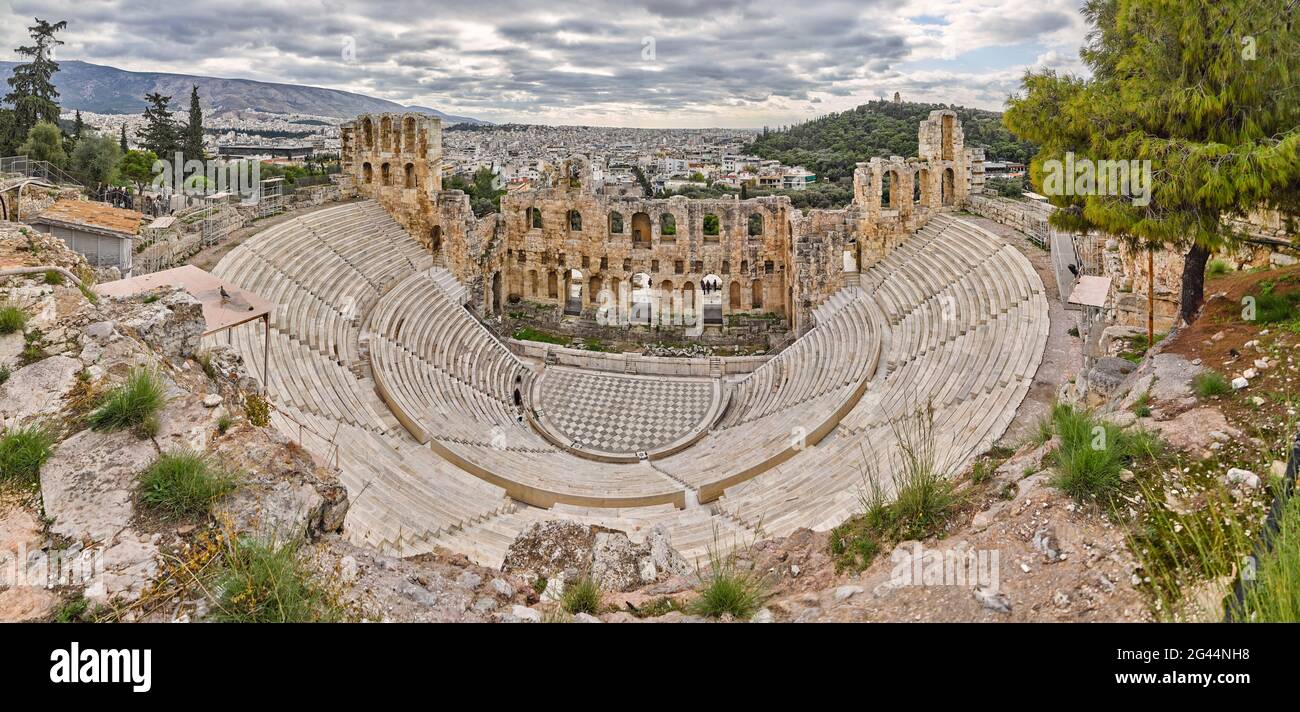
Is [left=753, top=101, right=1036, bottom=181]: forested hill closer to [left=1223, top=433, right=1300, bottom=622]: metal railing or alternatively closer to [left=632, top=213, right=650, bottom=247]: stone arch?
[left=632, top=213, right=650, bottom=247]: stone arch

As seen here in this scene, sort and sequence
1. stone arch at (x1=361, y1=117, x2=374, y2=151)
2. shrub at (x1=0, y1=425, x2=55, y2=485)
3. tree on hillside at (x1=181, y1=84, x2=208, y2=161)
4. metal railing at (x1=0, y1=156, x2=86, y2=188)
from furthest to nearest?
1. tree on hillside at (x1=181, y1=84, x2=208, y2=161)
2. stone arch at (x1=361, y1=117, x2=374, y2=151)
3. metal railing at (x1=0, y1=156, x2=86, y2=188)
4. shrub at (x1=0, y1=425, x2=55, y2=485)

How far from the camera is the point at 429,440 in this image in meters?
14.2

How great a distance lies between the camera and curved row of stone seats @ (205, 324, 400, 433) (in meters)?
13.1

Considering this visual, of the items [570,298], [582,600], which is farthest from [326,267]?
[582,600]

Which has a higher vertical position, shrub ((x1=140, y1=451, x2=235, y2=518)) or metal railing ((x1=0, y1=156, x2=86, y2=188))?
metal railing ((x1=0, y1=156, x2=86, y2=188))

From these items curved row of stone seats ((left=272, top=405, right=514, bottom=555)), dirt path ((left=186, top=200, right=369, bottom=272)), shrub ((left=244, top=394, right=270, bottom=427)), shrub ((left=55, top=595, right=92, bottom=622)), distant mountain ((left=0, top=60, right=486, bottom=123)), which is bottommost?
curved row of stone seats ((left=272, top=405, right=514, bottom=555))

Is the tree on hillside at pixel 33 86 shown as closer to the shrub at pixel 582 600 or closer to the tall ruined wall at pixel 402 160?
the tall ruined wall at pixel 402 160

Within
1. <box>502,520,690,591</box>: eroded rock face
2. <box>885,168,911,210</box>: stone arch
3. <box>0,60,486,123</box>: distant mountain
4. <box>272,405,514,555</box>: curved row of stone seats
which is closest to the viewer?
<box>502,520,690,591</box>: eroded rock face

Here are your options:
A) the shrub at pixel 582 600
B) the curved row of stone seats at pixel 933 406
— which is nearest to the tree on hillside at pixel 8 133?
the curved row of stone seats at pixel 933 406

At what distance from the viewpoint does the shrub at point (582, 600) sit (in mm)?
5508

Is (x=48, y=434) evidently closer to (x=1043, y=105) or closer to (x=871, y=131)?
(x=1043, y=105)

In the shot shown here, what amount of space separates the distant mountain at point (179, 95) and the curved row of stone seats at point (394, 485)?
83.5 m

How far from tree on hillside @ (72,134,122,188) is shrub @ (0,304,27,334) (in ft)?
87.4

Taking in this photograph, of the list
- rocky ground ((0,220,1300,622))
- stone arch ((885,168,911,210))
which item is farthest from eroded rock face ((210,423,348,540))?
stone arch ((885,168,911,210))
